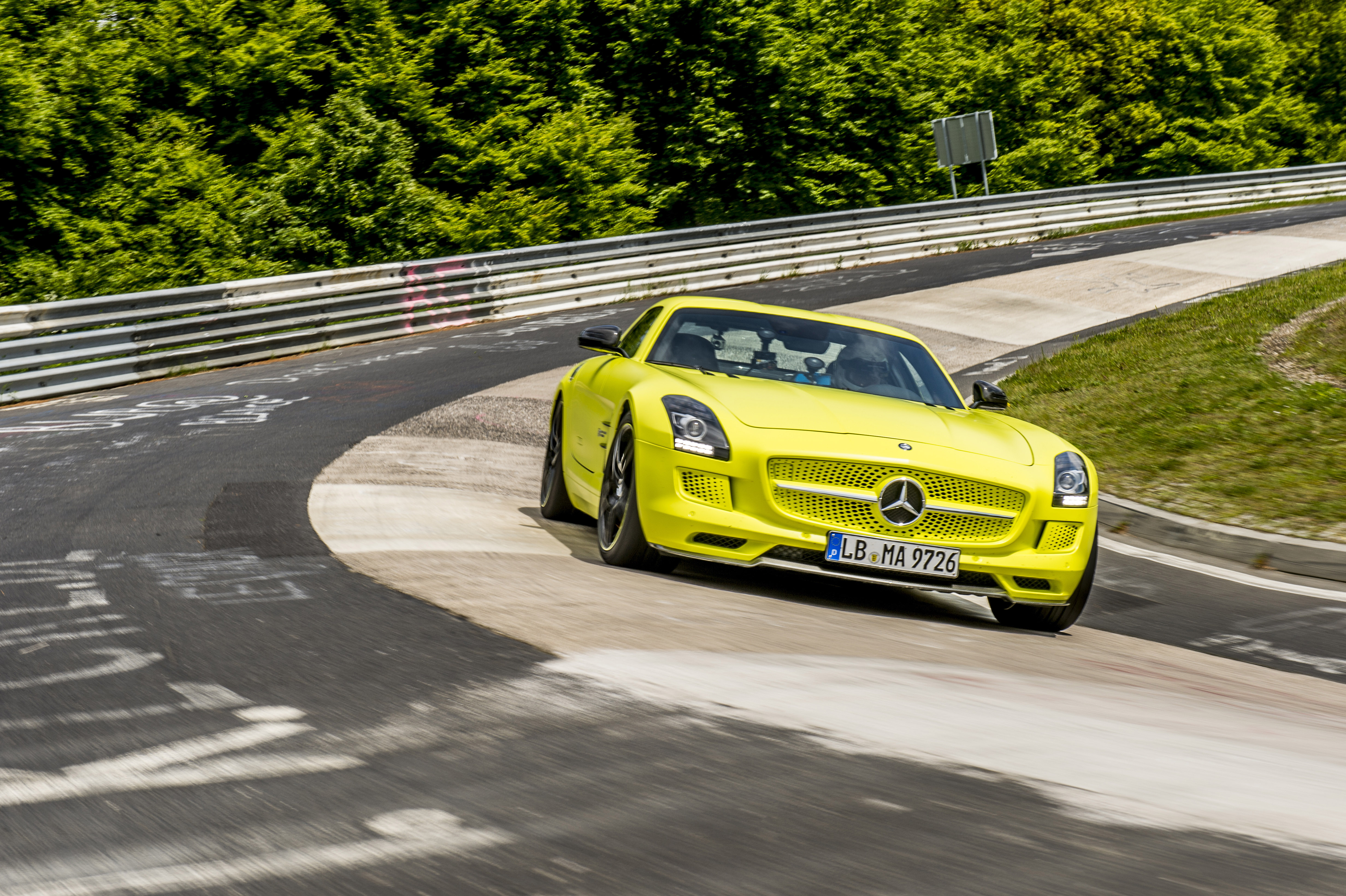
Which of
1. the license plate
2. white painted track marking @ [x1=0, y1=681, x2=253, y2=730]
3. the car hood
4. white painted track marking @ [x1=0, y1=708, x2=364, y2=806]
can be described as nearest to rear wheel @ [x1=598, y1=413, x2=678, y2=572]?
the car hood

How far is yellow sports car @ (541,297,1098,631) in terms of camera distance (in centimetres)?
604

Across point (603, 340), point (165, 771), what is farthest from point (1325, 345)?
point (165, 771)

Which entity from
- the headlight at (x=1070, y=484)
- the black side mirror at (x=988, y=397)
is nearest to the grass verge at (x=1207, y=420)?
the black side mirror at (x=988, y=397)

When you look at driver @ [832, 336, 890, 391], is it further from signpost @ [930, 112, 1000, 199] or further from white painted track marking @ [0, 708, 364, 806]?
signpost @ [930, 112, 1000, 199]

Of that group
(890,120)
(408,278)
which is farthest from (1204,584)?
(890,120)

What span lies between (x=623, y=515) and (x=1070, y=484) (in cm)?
215

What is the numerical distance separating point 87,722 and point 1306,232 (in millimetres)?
30510

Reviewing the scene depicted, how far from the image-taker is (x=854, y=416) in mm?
6535

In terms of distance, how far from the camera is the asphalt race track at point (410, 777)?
7.78 feet

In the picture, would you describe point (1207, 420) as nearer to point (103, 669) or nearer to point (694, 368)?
point (694, 368)

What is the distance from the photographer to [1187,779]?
307 cm

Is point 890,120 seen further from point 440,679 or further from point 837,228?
point 440,679

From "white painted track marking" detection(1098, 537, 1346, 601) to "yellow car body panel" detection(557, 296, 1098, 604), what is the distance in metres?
1.67

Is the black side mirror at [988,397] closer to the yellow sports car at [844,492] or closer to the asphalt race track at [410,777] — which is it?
the yellow sports car at [844,492]
